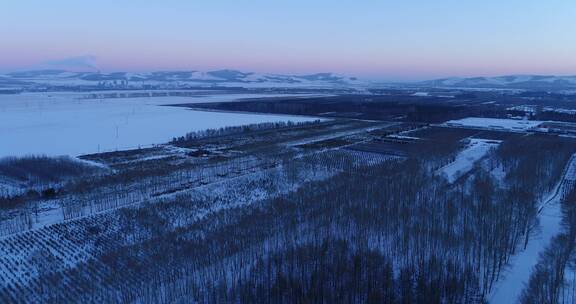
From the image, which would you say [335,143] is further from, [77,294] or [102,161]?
[77,294]

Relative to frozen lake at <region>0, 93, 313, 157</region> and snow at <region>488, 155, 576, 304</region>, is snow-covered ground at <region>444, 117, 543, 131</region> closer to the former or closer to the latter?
frozen lake at <region>0, 93, 313, 157</region>

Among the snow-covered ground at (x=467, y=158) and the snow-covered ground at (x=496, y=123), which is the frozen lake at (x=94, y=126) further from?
the snow-covered ground at (x=467, y=158)

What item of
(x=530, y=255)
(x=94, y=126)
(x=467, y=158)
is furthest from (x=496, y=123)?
(x=94, y=126)

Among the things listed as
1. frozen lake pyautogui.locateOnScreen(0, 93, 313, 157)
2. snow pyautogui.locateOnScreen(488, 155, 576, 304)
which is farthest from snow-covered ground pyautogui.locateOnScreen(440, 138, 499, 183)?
frozen lake pyautogui.locateOnScreen(0, 93, 313, 157)

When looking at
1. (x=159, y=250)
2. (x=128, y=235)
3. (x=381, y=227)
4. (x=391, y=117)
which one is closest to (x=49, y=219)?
(x=128, y=235)

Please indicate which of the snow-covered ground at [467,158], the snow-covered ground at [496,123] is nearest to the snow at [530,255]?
the snow-covered ground at [467,158]

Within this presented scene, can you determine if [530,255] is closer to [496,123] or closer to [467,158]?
[467,158]
